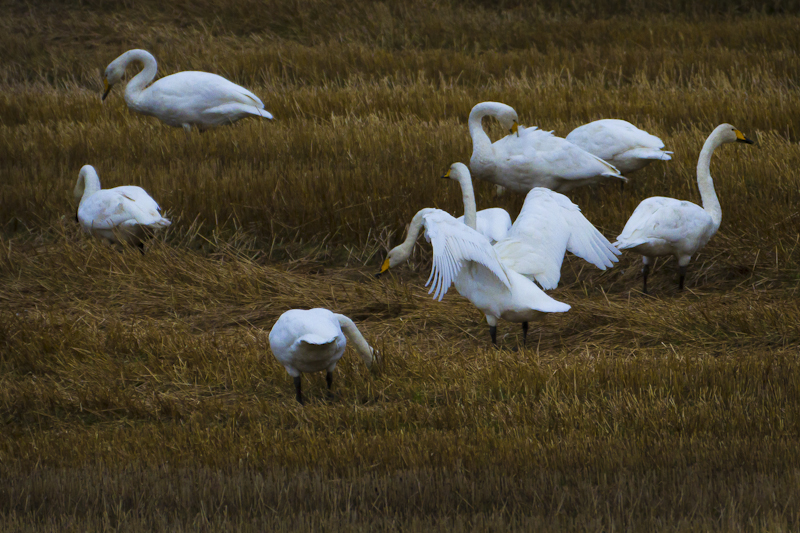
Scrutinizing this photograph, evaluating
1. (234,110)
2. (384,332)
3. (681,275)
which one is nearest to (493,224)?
(384,332)

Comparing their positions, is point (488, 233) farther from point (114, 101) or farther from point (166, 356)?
point (114, 101)

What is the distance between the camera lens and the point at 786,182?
752 cm

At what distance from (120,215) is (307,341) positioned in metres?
3.67

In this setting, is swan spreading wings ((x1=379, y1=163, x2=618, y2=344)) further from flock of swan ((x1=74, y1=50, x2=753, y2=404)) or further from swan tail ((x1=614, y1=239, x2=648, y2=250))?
swan tail ((x1=614, y1=239, x2=648, y2=250))

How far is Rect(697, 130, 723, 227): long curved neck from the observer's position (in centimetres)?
651

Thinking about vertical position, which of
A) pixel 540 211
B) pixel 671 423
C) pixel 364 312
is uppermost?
pixel 540 211

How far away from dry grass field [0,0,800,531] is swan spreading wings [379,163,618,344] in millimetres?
328

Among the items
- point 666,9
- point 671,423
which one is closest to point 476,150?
point 671,423

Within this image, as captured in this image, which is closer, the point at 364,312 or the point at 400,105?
the point at 364,312

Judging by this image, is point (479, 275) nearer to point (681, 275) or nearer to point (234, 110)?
point (681, 275)

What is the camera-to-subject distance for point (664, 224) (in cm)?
607

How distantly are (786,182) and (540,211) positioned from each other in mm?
2855

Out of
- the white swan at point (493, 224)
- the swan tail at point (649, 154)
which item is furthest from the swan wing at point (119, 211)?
the swan tail at point (649, 154)

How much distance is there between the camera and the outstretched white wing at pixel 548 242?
563 centimetres
